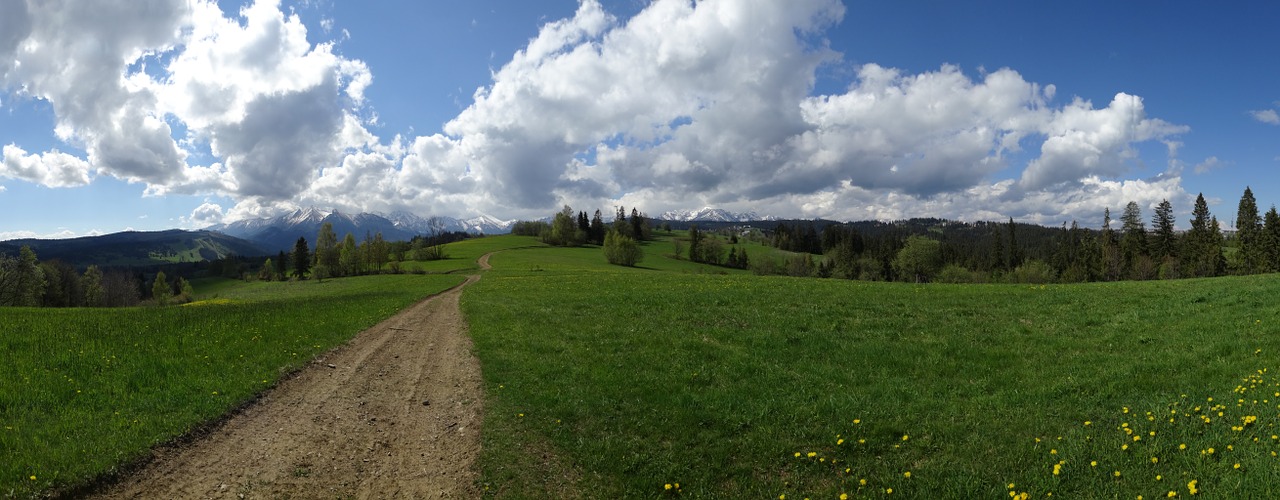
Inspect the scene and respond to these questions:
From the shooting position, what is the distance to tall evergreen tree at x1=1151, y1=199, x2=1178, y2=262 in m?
89.9

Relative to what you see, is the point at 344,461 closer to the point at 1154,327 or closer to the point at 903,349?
the point at 903,349

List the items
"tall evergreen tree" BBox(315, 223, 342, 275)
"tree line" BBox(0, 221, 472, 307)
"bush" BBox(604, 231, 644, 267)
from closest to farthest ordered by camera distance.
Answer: "tree line" BBox(0, 221, 472, 307), "tall evergreen tree" BBox(315, 223, 342, 275), "bush" BBox(604, 231, 644, 267)

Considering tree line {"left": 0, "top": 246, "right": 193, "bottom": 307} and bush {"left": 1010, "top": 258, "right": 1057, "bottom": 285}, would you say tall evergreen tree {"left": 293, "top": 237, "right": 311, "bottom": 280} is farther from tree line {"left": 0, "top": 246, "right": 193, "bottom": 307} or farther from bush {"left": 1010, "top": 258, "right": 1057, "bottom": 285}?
bush {"left": 1010, "top": 258, "right": 1057, "bottom": 285}

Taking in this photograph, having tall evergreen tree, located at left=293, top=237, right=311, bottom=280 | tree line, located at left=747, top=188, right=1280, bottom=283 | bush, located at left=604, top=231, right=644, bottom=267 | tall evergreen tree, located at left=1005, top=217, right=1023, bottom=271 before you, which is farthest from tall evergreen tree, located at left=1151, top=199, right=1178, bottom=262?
tall evergreen tree, located at left=293, top=237, right=311, bottom=280

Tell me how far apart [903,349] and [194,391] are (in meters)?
18.2

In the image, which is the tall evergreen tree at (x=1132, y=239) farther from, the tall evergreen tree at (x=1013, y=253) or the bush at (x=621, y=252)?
the bush at (x=621, y=252)

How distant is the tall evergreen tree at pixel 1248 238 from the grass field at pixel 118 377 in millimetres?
115662

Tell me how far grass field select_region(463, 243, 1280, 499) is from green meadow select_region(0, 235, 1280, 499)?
0.05 metres

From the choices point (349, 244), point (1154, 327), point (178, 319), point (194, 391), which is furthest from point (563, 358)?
point (349, 244)

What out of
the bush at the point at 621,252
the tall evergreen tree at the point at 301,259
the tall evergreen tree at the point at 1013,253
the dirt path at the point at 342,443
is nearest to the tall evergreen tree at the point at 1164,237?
the tall evergreen tree at the point at 1013,253

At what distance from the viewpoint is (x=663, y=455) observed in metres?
9.02

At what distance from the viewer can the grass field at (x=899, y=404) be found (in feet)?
25.1

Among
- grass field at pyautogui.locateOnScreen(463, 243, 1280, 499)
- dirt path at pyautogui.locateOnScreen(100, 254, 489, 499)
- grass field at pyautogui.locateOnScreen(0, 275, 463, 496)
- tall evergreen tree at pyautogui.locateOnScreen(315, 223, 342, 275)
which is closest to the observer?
grass field at pyautogui.locateOnScreen(463, 243, 1280, 499)

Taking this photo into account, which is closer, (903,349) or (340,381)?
(340,381)
